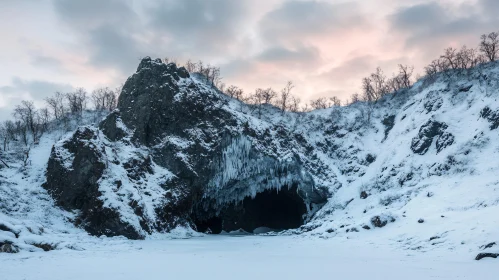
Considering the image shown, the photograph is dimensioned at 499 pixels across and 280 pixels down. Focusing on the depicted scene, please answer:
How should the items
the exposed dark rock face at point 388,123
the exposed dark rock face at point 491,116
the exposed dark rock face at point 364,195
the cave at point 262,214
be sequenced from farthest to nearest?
the exposed dark rock face at point 388,123 → the cave at point 262,214 → the exposed dark rock face at point 364,195 → the exposed dark rock face at point 491,116

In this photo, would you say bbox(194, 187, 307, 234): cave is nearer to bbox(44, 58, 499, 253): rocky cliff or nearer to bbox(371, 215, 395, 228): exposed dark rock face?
bbox(44, 58, 499, 253): rocky cliff

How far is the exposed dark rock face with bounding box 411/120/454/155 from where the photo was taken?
124 ft

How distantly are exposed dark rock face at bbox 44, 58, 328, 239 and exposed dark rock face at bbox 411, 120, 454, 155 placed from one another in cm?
1265

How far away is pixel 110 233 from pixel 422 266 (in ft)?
84.3

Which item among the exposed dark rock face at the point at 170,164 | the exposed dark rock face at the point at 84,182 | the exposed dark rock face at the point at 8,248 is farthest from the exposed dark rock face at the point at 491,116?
the exposed dark rock face at the point at 8,248

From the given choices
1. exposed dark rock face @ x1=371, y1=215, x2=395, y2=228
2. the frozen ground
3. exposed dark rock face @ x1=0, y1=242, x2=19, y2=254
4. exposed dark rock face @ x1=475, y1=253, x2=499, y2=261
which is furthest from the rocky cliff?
exposed dark rock face @ x1=0, y1=242, x2=19, y2=254

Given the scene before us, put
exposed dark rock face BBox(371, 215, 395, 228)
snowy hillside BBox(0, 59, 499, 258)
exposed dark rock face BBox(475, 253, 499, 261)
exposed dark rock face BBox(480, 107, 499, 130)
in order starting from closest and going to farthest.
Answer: exposed dark rock face BBox(475, 253, 499, 261) → snowy hillside BBox(0, 59, 499, 258) → exposed dark rock face BBox(371, 215, 395, 228) → exposed dark rock face BBox(480, 107, 499, 130)

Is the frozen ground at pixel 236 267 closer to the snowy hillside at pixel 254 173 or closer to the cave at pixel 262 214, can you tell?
the snowy hillside at pixel 254 173

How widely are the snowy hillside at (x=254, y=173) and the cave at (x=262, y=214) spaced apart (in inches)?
7.3

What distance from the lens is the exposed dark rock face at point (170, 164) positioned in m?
32.8

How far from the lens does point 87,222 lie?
102 feet

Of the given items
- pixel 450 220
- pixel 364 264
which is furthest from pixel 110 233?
pixel 450 220

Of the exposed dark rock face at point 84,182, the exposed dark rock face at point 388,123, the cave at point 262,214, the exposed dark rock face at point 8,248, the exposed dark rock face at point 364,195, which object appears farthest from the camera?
the exposed dark rock face at point 388,123

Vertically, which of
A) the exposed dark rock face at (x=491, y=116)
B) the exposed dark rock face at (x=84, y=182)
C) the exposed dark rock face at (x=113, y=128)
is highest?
the exposed dark rock face at (x=113, y=128)
